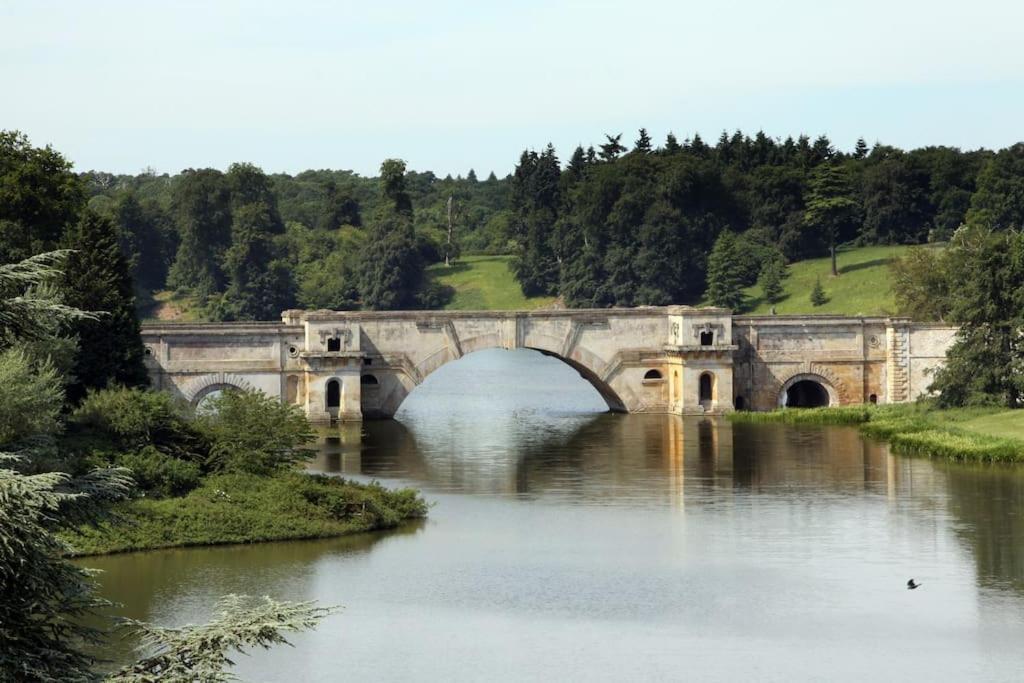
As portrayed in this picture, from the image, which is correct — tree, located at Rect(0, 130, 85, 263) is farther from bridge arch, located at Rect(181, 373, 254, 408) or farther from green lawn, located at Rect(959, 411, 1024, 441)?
green lawn, located at Rect(959, 411, 1024, 441)

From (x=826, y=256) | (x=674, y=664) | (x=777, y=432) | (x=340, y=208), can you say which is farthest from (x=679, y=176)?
(x=674, y=664)

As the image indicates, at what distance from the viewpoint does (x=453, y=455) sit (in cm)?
6525

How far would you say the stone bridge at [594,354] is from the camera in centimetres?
7225

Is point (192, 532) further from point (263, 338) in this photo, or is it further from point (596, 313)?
point (596, 313)

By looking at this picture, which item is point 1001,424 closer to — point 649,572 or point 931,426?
point 931,426

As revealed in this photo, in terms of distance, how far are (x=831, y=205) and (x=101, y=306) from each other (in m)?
69.3

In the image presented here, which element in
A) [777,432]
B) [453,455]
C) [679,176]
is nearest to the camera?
[453,455]

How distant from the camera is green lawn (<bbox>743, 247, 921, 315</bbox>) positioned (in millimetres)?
107000

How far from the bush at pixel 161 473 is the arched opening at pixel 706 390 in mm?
32964

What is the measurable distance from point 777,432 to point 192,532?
31.8 metres

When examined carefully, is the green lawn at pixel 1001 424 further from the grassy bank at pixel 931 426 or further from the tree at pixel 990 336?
the tree at pixel 990 336

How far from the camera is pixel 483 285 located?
133500 mm

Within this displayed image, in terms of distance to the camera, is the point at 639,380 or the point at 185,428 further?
the point at 639,380

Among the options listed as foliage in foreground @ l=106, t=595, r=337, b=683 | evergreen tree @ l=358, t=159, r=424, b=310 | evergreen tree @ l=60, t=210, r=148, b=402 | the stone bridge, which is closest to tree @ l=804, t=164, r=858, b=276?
evergreen tree @ l=358, t=159, r=424, b=310
